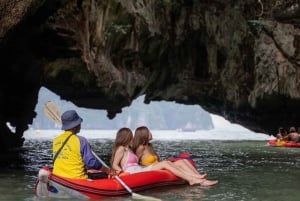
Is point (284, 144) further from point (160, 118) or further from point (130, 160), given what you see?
point (160, 118)

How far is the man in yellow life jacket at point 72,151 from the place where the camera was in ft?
23.0

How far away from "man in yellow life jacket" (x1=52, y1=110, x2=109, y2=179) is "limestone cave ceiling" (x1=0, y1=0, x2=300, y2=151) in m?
7.70

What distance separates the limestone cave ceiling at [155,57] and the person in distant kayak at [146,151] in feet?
22.6

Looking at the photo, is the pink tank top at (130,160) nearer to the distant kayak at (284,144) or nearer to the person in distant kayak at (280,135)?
the distant kayak at (284,144)

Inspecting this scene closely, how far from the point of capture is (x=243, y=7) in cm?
2048

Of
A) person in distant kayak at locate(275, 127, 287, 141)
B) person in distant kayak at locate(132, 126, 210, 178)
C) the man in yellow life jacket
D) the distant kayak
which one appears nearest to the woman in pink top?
person in distant kayak at locate(132, 126, 210, 178)

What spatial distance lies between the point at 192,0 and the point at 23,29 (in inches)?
458

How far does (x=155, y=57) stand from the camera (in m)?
22.5

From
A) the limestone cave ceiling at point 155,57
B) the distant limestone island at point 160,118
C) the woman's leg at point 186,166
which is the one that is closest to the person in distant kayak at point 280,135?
the limestone cave ceiling at point 155,57

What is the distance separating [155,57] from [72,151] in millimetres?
15712

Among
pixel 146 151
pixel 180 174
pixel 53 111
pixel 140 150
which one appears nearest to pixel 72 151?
pixel 53 111

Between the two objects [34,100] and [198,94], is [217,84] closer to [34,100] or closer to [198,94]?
[198,94]

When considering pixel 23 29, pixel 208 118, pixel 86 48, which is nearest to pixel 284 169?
pixel 23 29

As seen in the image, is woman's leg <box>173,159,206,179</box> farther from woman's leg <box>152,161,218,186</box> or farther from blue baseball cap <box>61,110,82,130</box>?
blue baseball cap <box>61,110,82,130</box>
